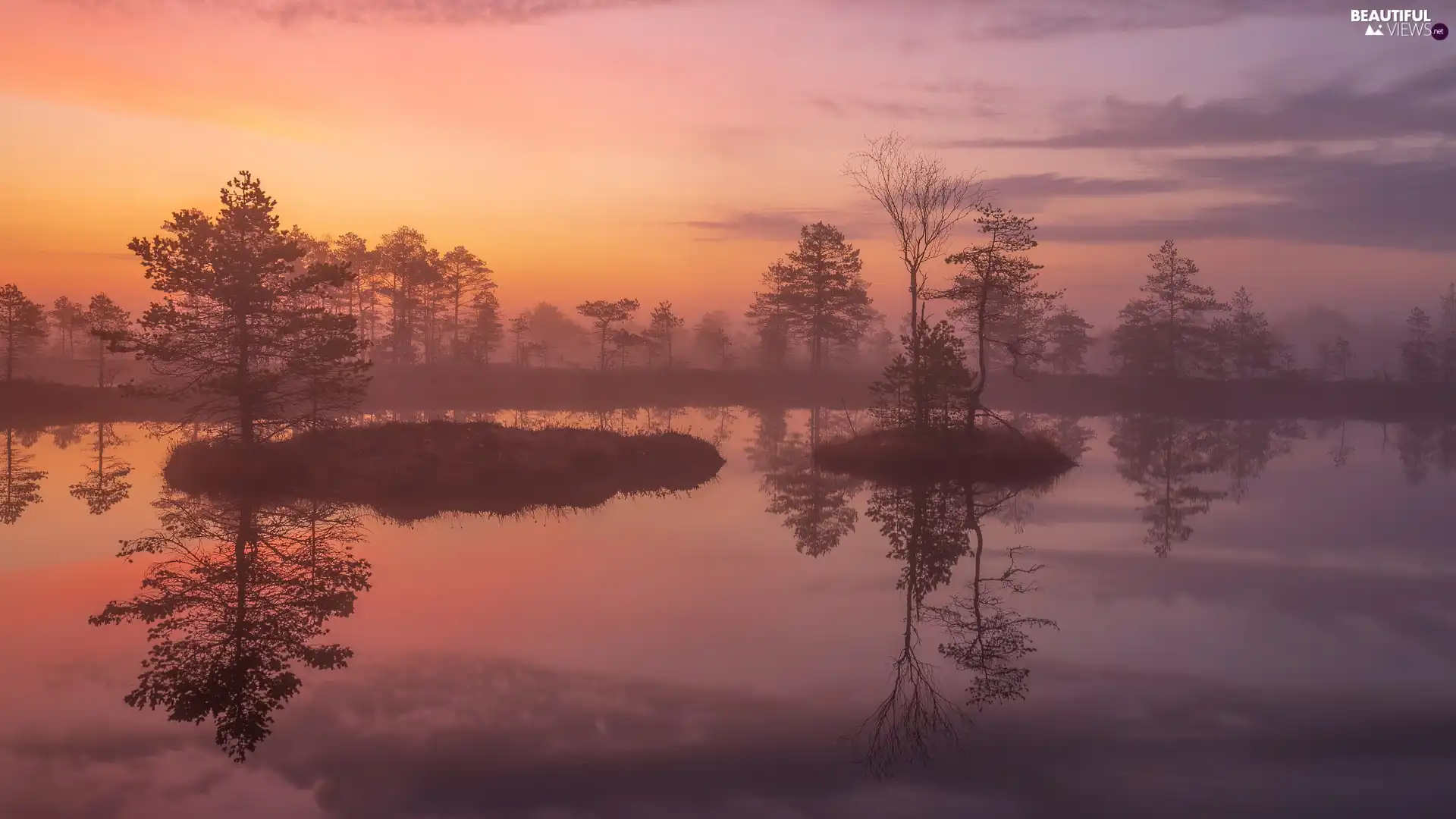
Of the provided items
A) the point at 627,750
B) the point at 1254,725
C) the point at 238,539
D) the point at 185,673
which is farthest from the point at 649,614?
the point at 238,539

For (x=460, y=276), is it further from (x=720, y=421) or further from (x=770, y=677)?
(x=770, y=677)

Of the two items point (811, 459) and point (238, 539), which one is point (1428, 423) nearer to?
point (811, 459)

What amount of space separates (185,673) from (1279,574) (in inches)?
796

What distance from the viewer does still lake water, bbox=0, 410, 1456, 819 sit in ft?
28.7

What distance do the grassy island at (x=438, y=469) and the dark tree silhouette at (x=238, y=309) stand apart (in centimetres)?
195

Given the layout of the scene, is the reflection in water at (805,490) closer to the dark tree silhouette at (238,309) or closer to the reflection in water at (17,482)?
the dark tree silhouette at (238,309)

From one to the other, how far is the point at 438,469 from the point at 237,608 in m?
14.7

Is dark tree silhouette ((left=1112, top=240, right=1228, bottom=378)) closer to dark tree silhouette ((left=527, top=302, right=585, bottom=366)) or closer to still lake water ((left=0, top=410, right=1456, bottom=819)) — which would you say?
still lake water ((left=0, top=410, right=1456, bottom=819))

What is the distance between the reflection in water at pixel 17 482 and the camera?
23.9 m

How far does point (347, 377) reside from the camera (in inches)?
1303

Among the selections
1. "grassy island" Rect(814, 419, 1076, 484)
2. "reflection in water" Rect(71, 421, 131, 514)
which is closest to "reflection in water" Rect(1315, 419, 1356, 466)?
"grassy island" Rect(814, 419, 1076, 484)

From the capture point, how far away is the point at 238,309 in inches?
1194

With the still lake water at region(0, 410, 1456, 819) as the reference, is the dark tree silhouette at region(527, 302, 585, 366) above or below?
above

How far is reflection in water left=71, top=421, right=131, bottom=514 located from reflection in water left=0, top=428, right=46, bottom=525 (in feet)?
3.80
